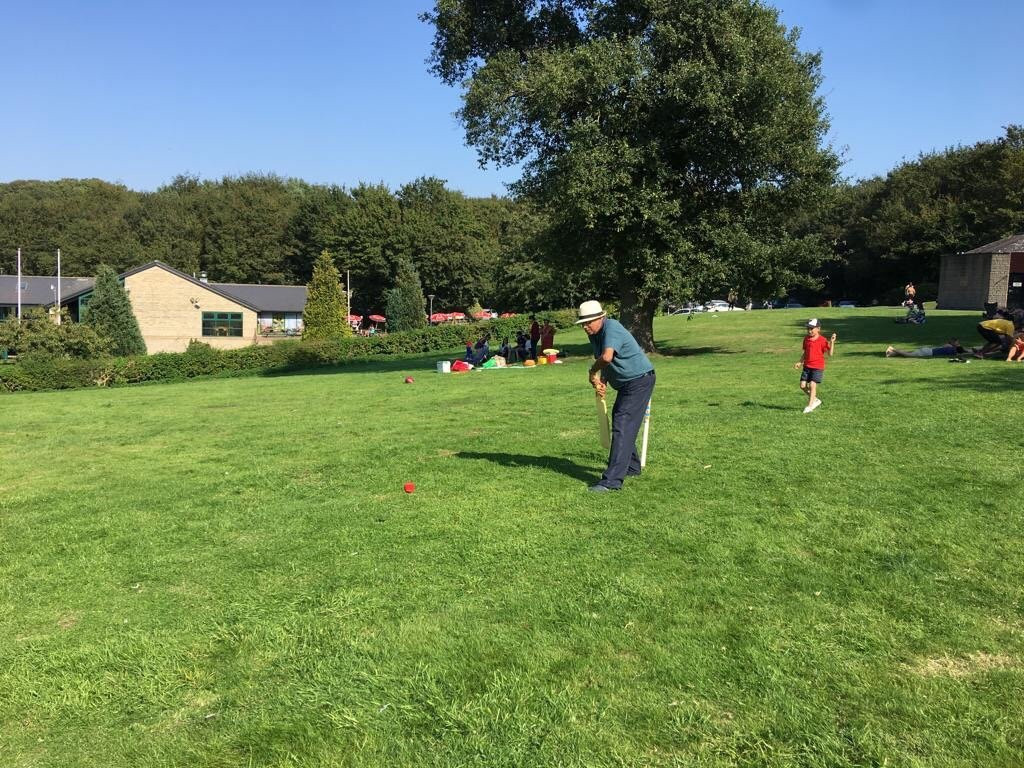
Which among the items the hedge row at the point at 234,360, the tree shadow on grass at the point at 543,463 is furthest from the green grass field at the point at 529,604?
the hedge row at the point at 234,360

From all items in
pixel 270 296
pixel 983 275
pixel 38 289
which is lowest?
pixel 38 289

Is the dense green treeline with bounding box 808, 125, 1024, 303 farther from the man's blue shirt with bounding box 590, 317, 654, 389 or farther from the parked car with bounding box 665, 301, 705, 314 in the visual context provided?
the man's blue shirt with bounding box 590, 317, 654, 389

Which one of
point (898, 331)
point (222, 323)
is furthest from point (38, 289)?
point (898, 331)

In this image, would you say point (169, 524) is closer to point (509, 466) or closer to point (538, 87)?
point (509, 466)

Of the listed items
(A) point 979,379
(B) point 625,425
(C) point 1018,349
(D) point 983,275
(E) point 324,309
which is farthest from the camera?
(E) point 324,309

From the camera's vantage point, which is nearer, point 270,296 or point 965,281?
point 965,281

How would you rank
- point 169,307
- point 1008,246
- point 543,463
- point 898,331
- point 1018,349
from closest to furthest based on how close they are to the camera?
1. point 543,463
2. point 1018,349
3. point 898,331
4. point 1008,246
5. point 169,307

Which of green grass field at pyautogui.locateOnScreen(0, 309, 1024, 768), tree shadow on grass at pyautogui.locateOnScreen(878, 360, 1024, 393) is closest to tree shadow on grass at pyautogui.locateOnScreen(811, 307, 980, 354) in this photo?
tree shadow on grass at pyautogui.locateOnScreen(878, 360, 1024, 393)

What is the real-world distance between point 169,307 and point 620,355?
55.7m

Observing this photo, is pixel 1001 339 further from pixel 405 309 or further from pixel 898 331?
pixel 405 309

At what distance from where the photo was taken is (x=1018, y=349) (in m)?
16.2

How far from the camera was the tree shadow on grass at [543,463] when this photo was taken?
7798 mm

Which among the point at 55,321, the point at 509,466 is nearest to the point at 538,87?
the point at 509,466

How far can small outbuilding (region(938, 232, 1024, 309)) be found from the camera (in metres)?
38.4
